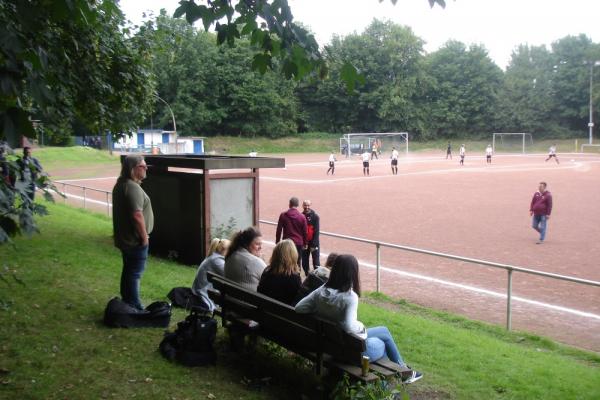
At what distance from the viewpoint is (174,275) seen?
9461 mm

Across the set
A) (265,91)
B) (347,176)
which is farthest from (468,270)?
(265,91)

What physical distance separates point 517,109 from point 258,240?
82.7 meters

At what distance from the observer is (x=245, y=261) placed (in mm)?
6094

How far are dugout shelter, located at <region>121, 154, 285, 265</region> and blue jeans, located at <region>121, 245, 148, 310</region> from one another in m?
4.05

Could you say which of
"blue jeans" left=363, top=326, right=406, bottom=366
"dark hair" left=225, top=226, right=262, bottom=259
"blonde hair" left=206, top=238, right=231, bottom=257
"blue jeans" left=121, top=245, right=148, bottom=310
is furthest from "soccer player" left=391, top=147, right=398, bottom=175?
"blue jeans" left=363, top=326, right=406, bottom=366

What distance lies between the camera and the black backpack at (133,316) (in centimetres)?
598

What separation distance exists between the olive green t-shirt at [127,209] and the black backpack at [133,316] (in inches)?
24.0

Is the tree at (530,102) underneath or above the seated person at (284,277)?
above

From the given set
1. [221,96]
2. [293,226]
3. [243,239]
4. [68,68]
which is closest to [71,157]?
[221,96]

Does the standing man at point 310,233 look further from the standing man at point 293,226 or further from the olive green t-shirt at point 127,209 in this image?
the olive green t-shirt at point 127,209

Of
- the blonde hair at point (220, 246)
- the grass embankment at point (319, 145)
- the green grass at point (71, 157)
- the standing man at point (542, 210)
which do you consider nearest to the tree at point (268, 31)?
the blonde hair at point (220, 246)

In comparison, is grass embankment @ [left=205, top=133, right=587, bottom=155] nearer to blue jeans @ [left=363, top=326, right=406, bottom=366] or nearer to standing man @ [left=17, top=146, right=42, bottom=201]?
standing man @ [left=17, top=146, right=42, bottom=201]

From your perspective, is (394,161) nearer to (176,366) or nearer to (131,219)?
(131,219)

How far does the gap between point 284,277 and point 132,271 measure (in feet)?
5.64
